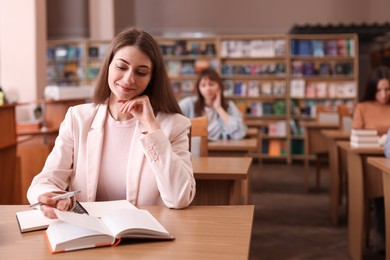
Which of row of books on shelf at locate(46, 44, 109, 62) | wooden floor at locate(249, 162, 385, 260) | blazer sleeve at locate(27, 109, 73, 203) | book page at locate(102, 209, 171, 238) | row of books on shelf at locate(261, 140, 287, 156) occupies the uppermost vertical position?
row of books on shelf at locate(46, 44, 109, 62)

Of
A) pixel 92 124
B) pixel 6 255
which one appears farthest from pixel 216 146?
pixel 6 255

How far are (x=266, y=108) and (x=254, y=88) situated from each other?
0.43 meters

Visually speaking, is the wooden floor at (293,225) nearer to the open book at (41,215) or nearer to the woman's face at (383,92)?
the woman's face at (383,92)

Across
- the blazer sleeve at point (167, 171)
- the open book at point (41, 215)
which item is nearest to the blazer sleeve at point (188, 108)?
the blazer sleeve at point (167, 171)

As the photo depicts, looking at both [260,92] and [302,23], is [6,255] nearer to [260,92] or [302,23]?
[260,92]

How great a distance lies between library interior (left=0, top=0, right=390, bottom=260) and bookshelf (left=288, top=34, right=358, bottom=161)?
0.07ft

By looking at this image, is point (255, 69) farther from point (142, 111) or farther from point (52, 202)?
point (52, 202)

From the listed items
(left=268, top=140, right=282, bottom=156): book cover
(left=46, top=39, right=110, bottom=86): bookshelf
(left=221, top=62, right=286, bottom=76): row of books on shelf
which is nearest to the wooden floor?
(left=268, top=140, right=282, bottom=156): book cover

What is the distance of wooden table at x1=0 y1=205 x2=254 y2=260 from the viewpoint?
1.27 metres

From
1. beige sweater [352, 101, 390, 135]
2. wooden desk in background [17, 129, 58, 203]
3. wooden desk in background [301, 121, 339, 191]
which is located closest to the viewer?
beige sweater [352, 101, 390, 135]

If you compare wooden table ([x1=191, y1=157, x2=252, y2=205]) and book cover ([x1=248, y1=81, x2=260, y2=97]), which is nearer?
wooden table ([x1=191, y1=157, x2=252, y2=205])

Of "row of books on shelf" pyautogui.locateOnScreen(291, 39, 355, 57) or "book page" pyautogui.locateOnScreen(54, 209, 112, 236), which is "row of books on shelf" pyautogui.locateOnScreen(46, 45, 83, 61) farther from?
"book page" pyautogui.locateOnScreen(54, 209, 112, 236)

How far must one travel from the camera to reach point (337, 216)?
4738 mm

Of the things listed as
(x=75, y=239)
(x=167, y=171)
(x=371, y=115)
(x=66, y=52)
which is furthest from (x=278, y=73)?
(x=75, y=239)
